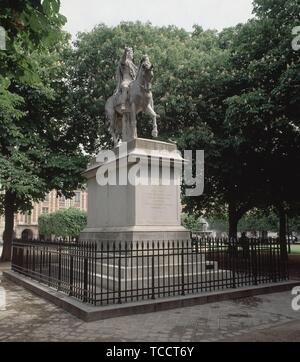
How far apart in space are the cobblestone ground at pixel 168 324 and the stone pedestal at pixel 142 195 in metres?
2.75

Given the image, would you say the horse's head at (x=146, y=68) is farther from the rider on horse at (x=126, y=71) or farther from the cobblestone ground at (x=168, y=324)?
the cobblestone ground at (x=168, y=324)

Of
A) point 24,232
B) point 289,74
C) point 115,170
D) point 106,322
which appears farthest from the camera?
point 24,232

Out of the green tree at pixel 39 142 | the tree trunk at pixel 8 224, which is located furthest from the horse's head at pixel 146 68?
the tree trunk at pixel 8 224

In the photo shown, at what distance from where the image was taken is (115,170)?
12.3 meters

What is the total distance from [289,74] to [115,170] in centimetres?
797

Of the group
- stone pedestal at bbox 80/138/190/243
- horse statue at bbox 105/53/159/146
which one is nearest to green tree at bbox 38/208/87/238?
horse statue at bbox 105/53/159/146

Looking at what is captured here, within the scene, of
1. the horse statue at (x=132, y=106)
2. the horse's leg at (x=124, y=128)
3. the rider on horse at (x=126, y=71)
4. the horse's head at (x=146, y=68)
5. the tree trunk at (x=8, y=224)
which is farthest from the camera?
the tree trunk at (x=8, y=224)

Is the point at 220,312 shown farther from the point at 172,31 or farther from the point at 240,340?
the point at 172,31

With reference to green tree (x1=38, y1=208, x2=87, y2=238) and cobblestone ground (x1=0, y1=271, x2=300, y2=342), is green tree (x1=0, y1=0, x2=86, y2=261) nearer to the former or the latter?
cobblestone ground (x1=0, y1=271, x2=300, y2=342)

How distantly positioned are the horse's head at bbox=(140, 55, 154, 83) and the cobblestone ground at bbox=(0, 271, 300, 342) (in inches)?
→ 280

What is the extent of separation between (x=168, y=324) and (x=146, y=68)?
776 centimetres

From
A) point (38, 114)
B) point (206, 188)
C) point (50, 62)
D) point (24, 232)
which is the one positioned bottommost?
point (24, 232)

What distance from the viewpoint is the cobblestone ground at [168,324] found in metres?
6.68
